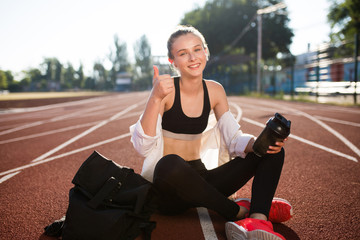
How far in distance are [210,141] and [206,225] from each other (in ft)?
2.86

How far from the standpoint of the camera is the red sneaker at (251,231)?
1.74m

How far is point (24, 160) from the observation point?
4.70 metres

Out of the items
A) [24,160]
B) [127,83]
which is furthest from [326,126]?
[127,83]

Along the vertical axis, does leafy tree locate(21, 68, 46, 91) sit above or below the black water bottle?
above

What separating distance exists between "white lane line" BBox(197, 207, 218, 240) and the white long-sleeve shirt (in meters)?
0.53

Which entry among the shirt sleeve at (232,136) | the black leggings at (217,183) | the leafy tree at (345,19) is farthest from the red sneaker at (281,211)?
the leafy tree at (345,19)

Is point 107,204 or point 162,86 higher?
point 162,86

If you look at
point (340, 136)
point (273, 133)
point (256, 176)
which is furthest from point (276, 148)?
point (340, 136)

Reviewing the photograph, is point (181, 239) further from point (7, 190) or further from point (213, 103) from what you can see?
point (7, 190)

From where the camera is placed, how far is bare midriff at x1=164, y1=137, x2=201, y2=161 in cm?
261

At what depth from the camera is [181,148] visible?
2.63 meters

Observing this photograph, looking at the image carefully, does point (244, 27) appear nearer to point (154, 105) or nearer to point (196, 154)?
point (196, 154)

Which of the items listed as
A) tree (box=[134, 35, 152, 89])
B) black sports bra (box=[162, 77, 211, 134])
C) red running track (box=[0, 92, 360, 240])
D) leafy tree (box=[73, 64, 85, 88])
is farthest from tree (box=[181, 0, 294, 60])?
leafy tree (box=[73, 64, 85, 88])

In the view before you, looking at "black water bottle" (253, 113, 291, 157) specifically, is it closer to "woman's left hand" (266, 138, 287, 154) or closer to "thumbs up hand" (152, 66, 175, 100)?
"woman's left hand" (266, 138, 287, 154)
